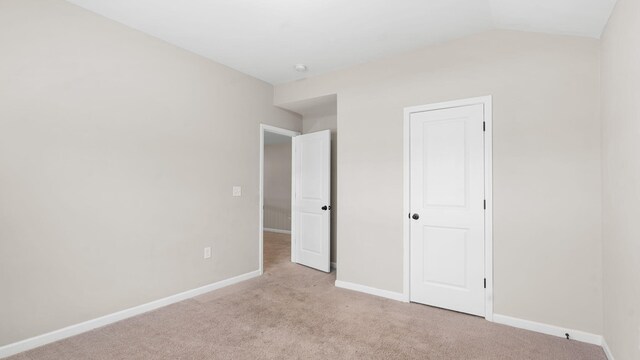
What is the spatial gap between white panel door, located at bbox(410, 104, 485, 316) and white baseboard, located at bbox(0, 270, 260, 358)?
2366 mm

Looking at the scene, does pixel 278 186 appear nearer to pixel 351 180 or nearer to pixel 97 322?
pixel 351 180

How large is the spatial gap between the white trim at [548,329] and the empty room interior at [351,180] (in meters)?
0.01

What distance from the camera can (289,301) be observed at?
9.86ft

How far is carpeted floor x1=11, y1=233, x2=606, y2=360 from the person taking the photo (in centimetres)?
206

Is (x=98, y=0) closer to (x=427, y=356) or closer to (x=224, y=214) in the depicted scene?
(x=224, y=214)

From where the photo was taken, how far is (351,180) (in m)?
3.42

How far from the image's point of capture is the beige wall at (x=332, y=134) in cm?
436

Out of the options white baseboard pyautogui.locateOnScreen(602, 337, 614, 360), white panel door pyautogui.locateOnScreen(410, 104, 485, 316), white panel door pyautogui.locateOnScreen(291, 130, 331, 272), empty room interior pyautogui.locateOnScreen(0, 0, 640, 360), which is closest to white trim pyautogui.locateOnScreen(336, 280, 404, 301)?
empty room interior pyautogui.locateOnScreen(0, 0, 640, 360)

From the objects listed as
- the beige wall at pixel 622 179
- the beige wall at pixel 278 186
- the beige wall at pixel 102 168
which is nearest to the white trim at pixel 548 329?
the beige wall at pixel 622 179

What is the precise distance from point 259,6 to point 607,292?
341cm

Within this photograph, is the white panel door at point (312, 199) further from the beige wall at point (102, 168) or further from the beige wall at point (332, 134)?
the beige wall at point (102, 168)

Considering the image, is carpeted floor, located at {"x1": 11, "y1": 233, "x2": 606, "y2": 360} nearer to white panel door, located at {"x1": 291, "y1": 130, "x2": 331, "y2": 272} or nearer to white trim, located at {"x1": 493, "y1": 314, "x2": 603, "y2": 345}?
white trim, located at {"x1": 493, "y1": 314, "x2": 603, "y2": 345}

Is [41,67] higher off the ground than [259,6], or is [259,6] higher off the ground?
[259,6]

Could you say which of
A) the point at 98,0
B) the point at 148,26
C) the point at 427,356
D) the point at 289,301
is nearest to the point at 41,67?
the point at 98,0
